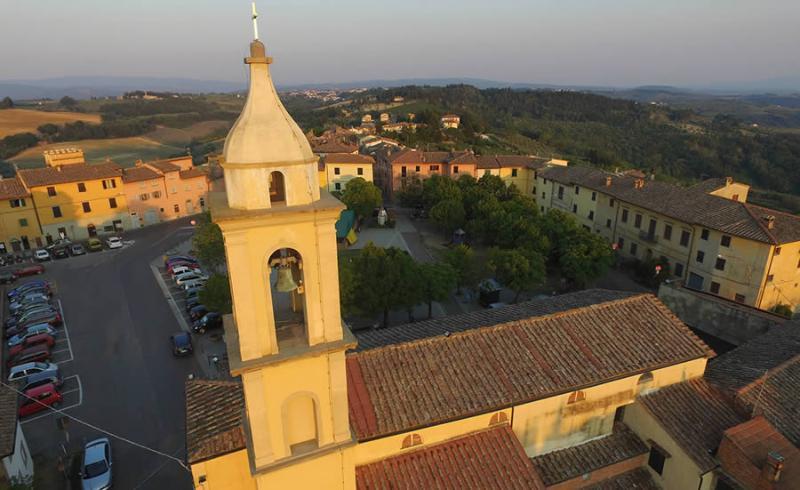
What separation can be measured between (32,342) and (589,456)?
32123 mm

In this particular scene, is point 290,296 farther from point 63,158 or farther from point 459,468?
point 63,158

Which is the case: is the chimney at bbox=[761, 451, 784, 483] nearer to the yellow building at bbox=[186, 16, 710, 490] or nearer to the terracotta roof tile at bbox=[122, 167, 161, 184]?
the yellow building at bbox=[186, 16, 710, 490]

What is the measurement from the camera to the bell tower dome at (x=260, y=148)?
8531 mm

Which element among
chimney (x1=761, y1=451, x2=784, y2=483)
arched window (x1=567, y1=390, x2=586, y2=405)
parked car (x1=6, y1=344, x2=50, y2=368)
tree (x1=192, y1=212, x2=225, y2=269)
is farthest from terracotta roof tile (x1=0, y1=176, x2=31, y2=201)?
chimney (x1=761, y1=451, x2=784, y2=483)

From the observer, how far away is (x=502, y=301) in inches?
1358

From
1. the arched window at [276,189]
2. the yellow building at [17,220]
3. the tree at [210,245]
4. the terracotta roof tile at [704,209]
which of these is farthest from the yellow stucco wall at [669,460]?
the yellow building at [17,220]

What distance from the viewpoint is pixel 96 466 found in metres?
18.0

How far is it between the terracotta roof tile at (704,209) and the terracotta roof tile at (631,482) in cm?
2437

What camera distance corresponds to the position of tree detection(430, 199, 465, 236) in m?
47.5

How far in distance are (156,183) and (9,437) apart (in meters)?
44.5

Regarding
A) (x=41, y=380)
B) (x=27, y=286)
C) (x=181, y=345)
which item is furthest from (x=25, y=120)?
(x=181, y=345)

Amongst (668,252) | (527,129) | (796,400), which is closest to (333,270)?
(796,400)

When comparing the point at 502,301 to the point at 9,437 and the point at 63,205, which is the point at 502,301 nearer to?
the point at 9,437

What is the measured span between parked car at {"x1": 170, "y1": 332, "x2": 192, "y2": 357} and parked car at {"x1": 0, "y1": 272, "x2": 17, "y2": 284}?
22821 millimetres
